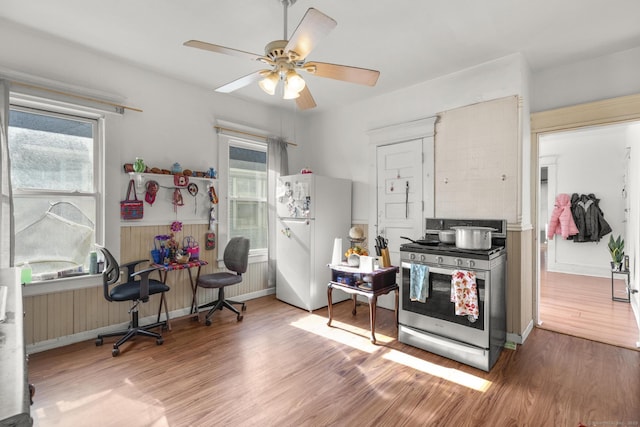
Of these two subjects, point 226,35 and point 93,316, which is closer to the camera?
point 226,35

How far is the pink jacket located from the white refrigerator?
423cm

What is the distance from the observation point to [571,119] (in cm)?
299

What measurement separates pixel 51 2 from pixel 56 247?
78.2 inches

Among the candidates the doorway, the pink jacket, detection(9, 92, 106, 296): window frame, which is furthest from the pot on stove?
the pink jacket

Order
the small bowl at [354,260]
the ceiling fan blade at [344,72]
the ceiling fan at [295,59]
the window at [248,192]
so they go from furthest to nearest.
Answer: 1. the window at [248,192]
2. the small bowl at [354,260]
3. the ceiling fan blade at [344,72]
4. the ceiling fan at [295,59]

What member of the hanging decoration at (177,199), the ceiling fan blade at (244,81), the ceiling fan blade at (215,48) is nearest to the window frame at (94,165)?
the hanging decoration at (177,199)

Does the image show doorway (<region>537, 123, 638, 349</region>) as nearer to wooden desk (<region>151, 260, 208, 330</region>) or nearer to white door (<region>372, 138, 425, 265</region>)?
white door (<region>372, 138, 425, 265</region>)

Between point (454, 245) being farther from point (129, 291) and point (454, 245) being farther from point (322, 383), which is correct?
point (129, 291)

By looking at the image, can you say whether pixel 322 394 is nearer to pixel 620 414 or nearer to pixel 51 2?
pixel 620 414

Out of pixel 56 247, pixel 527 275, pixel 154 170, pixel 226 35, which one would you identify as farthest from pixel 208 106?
pixel 527 275

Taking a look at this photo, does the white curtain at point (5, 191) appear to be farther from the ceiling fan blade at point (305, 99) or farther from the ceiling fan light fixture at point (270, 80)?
the ceiling fan blade at point (305, 99)

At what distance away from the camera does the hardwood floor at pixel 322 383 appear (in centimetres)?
191

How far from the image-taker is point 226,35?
263 centimetres

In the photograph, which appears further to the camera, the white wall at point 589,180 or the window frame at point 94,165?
the white wall at point 589,180
